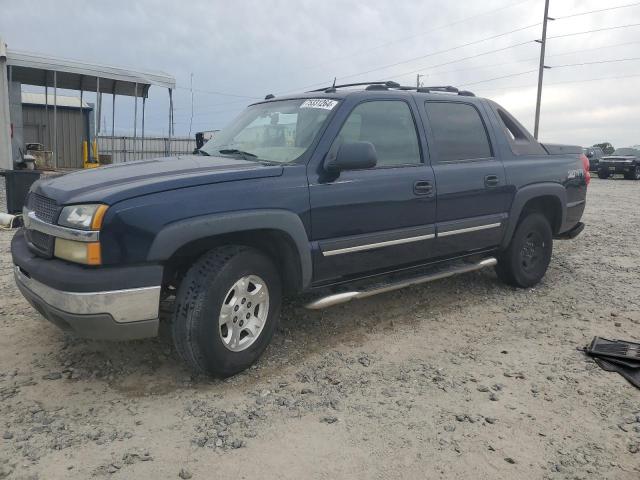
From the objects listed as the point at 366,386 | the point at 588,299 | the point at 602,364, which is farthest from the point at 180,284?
the point at 588,299

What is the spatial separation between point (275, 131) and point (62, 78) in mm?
13190

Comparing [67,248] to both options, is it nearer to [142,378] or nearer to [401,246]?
[142,378]

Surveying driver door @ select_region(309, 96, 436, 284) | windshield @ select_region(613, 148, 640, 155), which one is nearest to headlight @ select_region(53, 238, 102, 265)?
driver door @ select_region(309, 96, 436, 284)

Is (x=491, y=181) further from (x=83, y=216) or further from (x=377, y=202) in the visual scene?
(x=83, y=216)

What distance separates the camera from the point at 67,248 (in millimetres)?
2865

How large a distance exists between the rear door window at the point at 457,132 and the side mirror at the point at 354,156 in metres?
1.07

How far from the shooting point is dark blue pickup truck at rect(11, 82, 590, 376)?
2826mm

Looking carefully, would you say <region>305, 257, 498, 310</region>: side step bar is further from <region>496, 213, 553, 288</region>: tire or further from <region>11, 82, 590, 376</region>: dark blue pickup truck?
<region>496, 213, 553, 288</region>: tire

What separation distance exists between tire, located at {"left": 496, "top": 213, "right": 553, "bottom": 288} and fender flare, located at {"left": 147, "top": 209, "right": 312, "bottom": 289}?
2.51 m

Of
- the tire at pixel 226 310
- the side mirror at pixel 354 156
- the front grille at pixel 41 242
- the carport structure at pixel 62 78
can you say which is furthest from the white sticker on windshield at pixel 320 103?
the carport structure at pixel 62 78

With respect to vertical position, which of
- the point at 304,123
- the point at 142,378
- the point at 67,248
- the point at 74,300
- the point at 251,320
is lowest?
the point at 142,378

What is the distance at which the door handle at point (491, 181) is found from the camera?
4617 mm

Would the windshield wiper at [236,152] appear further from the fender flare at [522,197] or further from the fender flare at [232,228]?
the fender flare at [522,197]

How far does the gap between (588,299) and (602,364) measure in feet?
5.50
